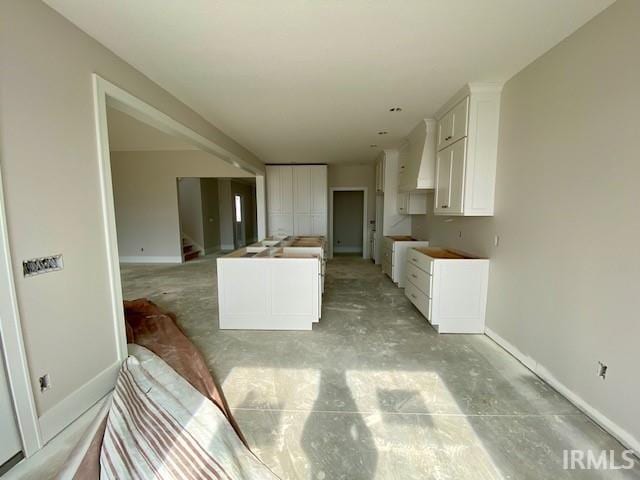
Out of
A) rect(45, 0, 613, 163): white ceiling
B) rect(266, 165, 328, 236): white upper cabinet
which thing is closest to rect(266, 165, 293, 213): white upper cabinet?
rect(266, 165, 328, 236): white upper cabinet

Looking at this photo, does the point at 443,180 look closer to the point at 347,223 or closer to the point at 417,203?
the point at 417,203

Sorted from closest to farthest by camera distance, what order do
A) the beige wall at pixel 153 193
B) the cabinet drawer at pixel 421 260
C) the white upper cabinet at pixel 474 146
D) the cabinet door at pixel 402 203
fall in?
the white upper cabinet at pixel 474 146 → the cabinet drawer at pixel 421 260 → the cabinet door at pixel 402 203 → the beige wall at pixel 153 193

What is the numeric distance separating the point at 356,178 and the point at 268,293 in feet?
17.1

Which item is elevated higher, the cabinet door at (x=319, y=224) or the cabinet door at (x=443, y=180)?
the cabinet door at (x=443, y=180)

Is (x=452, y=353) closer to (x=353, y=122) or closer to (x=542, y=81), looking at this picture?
(x=542, y=81)

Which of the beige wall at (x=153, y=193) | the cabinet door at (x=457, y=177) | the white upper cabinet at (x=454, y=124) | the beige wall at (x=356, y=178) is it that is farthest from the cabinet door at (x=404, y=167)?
the beige wall at (x=153, y=193)

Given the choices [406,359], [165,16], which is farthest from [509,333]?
[165,16]

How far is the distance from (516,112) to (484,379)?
7.76 ft

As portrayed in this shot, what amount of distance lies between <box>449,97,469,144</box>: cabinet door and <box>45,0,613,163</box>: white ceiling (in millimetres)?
180

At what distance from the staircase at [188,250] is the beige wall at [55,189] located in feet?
18.6

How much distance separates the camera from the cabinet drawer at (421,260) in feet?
9.86

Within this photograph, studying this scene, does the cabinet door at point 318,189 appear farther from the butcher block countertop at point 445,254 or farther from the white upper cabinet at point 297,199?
the butcher block countertop at point 445,254

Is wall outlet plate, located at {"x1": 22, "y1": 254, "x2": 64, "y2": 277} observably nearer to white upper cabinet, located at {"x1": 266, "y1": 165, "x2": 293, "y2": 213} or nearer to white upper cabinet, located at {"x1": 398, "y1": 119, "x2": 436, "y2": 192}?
white upper cabinet, located at {"x1": 398, "y1": 119, "x2": 436, "y2": 192}

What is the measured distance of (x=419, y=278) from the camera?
334 centimetres
